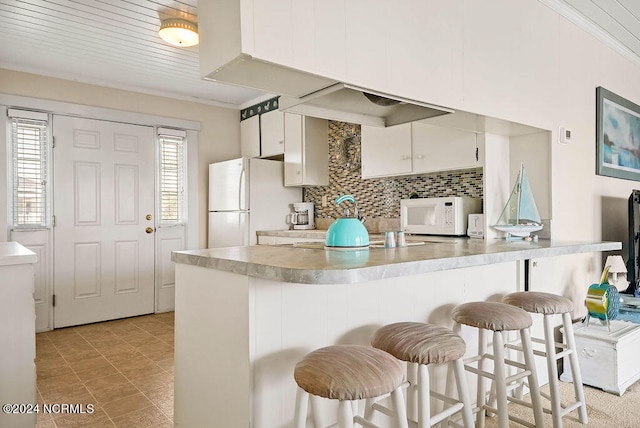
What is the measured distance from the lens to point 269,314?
1.49 meters

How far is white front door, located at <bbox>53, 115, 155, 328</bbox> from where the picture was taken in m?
4.15

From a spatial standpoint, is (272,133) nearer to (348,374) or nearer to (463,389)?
(463,389)

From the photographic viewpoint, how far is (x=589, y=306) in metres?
2.77

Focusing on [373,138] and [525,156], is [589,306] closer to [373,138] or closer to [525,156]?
[525,156]

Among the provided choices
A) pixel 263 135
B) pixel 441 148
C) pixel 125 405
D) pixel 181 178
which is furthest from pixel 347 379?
pixel 181 178

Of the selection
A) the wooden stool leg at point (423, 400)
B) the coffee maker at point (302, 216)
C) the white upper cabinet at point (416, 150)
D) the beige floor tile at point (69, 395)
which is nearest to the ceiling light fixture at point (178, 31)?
the white upper cabinet at point (416, 150)

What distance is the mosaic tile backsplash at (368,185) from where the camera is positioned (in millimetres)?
3413

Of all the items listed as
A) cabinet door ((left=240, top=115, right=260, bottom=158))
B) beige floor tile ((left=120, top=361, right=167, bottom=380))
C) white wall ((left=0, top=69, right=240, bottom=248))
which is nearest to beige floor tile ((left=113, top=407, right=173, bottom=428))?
beige floor tile ((left=120, top=361, right=167, bottom=380))

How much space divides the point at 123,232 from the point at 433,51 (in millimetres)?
3754

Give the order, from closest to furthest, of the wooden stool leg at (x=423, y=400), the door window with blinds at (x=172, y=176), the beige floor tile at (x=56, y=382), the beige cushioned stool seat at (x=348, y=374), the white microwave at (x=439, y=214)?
the beige cushioned stool seat at (x=348, y=374)
the wooden stool leg at (x=423, y=400)
the beige floor tile at (x=56, y=382)
the white microwave at (x=439, y=214)
the door window with blinds at (x=172, y=176)

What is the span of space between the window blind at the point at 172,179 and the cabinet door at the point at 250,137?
29.5 inches

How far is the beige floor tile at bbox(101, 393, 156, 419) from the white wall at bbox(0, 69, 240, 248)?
7.97ft

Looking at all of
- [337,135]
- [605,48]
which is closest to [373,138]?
[337,135]

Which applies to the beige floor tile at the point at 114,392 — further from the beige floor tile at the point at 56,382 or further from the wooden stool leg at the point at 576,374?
the wooden stool leg at the point at 576,374
